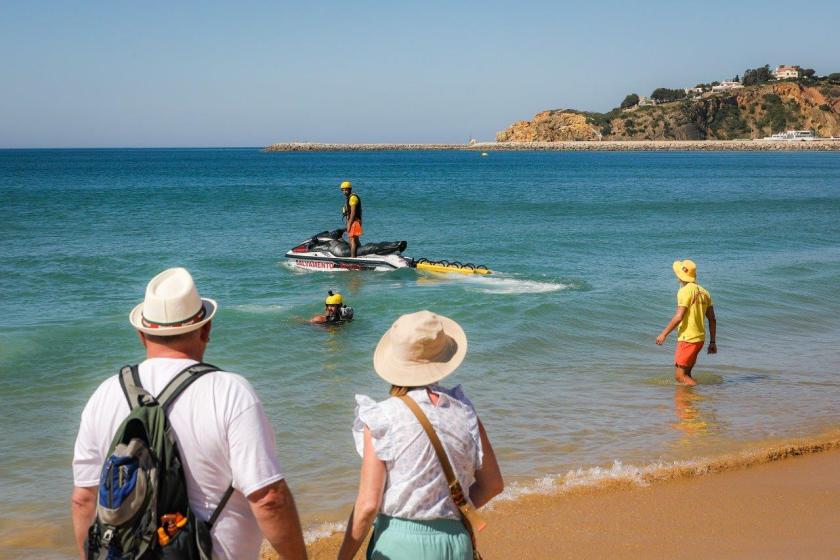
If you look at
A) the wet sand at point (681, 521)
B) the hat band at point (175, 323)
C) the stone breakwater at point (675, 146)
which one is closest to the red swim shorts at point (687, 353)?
the wet sand at point (681, 521)

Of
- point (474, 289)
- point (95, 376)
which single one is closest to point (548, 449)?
point (95, 376)

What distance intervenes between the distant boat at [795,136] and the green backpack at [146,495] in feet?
506

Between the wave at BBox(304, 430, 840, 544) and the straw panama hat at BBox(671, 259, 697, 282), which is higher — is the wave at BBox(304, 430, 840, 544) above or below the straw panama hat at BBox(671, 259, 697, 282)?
below

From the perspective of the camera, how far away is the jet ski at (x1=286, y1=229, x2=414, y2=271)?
706 inches

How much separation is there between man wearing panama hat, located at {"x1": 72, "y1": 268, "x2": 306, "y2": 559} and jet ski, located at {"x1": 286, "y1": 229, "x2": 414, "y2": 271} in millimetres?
14797

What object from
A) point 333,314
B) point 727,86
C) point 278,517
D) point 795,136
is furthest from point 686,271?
point 727,86

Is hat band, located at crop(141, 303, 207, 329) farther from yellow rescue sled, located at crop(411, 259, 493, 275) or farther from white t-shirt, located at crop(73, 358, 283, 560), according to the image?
yellow rescue sled, located at crop(411, 259, 493, 275)

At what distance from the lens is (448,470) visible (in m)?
3.04

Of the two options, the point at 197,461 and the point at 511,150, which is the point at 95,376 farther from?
the point at 511,150

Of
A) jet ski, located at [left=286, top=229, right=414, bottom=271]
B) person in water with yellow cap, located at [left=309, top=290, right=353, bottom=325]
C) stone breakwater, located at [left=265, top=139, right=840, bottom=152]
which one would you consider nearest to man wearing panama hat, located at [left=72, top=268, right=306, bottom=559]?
person in water with yellow cap, located at [left=309, top=290, right=353, bottom=325]

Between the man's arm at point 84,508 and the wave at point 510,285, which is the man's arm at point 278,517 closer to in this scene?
the man's arm at point 84,508

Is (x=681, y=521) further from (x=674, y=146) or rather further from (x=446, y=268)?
(x=674, y=146)

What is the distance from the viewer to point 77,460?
289 cm

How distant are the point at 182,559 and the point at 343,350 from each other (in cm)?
860
